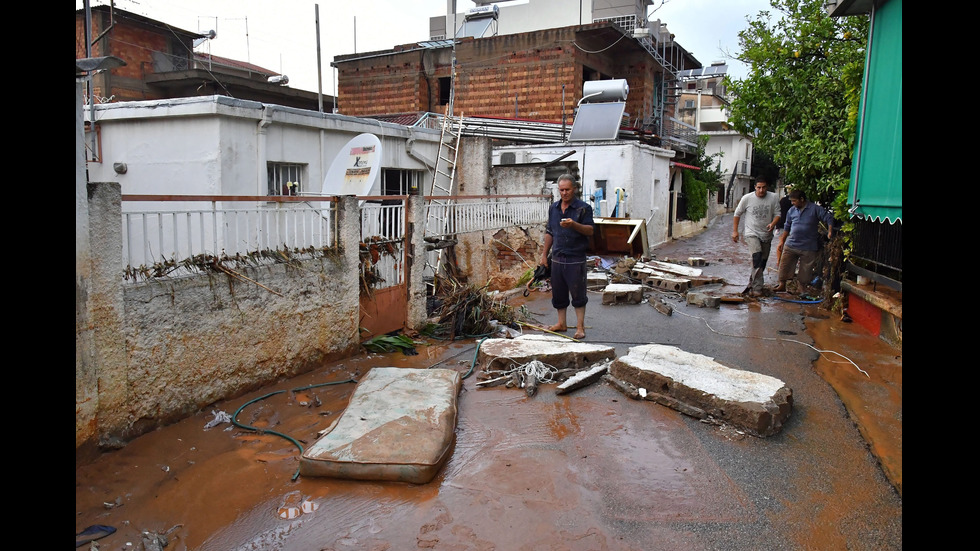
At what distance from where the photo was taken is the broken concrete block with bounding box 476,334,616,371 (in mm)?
5559

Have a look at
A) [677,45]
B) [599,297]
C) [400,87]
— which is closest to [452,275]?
[599,297]

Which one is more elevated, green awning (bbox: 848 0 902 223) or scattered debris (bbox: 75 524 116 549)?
green awning (bbox: 848 0 902 223)

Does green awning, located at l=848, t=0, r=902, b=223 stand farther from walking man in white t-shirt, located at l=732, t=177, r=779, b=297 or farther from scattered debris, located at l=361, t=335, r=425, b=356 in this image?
scattered debris, located at l=361, t=335, r=425, b=356

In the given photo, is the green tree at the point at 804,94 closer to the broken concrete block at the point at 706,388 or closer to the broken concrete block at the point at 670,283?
the broken concrete block at the point at 670,283

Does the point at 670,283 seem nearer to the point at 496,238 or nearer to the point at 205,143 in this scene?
the point at 496,238

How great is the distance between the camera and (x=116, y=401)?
4.07m

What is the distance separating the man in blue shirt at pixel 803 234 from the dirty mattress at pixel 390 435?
6.56m

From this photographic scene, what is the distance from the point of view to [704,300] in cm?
876

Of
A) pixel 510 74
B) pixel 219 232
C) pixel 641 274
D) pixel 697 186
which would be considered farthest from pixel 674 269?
pixel 697 186

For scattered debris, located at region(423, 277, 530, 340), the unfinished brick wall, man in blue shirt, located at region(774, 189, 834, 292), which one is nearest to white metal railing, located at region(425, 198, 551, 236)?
scattered debris, located at region(423, 277, 530, 340)

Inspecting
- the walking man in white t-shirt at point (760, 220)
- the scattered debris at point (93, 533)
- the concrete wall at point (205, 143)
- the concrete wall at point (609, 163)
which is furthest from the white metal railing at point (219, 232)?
the concrete wall at point (609, 163)

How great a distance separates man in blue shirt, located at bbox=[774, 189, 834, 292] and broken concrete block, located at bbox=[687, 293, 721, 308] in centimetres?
155

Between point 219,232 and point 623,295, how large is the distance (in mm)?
5841

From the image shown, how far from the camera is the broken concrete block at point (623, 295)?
9000mm
